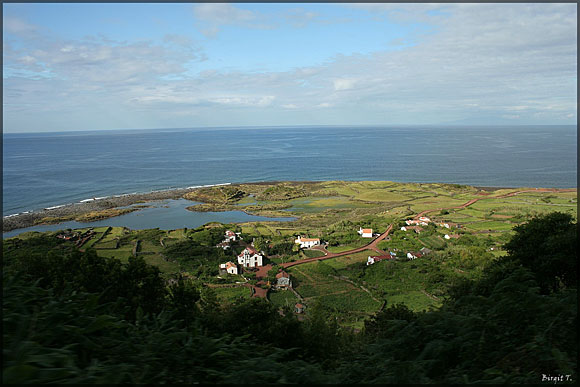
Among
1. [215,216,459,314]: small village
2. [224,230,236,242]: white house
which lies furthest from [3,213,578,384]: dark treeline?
[224,230,236,242]: white house

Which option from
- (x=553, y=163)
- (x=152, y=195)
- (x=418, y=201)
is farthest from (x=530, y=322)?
(x=553, y=163)

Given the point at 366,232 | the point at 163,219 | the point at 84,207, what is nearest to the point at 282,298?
the point at 366,232

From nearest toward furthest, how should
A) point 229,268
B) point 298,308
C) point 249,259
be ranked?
point 298,308
point 229,268
point 249,259

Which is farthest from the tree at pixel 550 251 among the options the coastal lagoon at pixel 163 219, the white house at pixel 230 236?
the coastal lagoon at pixel 163 219

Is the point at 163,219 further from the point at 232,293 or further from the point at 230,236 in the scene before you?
the point at 232,293

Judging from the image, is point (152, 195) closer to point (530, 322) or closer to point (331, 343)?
point (331, 343)

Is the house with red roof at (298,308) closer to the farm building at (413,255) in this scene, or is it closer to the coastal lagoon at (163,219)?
the farm building at (413,255)
